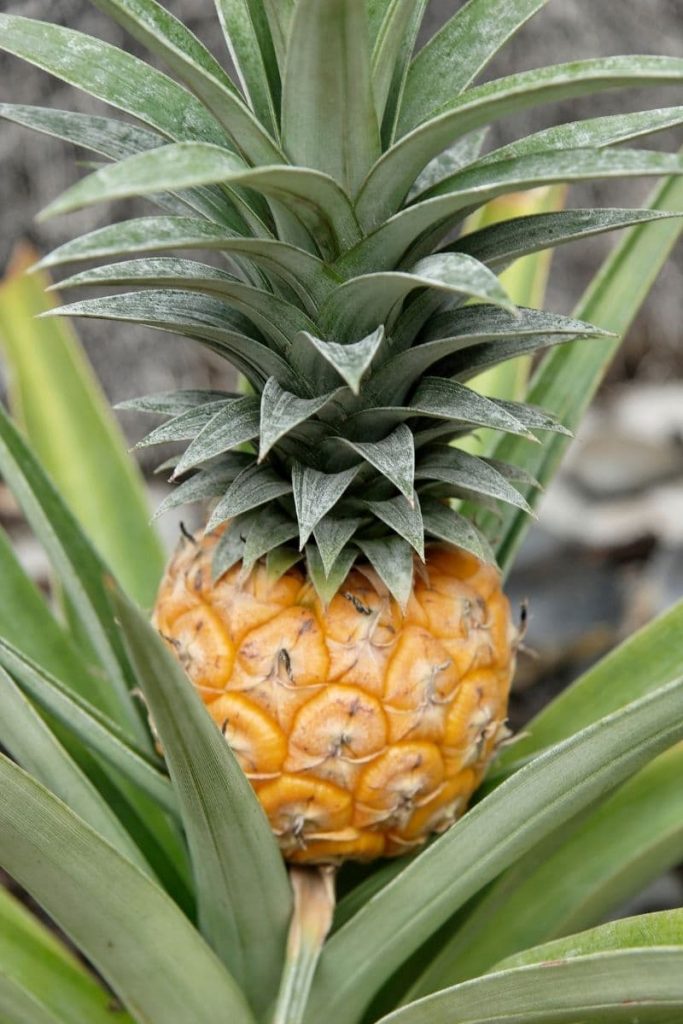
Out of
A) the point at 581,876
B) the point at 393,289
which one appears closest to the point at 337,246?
the point at 393,289

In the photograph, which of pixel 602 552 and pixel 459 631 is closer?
pixel 459 631

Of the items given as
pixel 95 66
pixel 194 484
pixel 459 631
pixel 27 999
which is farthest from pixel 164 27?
pixel 27 999

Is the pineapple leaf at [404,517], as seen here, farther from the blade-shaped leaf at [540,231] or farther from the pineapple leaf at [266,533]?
the blade-shaped leaf at [540,231]

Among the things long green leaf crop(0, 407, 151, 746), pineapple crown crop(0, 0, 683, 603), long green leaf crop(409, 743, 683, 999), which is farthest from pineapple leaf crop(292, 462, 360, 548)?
long green leaf crop(409, 743, 683, 999)

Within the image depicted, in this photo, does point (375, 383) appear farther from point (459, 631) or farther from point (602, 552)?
point (602, 552)

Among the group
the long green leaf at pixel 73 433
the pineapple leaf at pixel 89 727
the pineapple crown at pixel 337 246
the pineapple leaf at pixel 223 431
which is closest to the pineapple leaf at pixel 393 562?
the pineapple crown at pixel 337 246

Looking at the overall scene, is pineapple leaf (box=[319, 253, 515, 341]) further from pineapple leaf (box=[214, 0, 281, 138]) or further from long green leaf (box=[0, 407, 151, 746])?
long green leaf (box=[0, 407, 151, 746])
